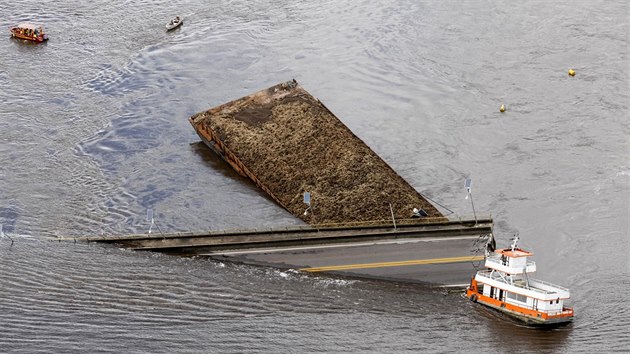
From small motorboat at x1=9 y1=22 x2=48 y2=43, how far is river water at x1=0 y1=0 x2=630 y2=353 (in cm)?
95

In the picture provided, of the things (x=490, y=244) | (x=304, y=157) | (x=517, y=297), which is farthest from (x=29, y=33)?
(x=517, y=297)

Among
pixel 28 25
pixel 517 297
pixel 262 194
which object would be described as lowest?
pixel 262 194

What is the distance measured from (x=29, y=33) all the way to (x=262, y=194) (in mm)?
41429

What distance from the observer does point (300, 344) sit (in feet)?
178

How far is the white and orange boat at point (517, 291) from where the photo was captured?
55500 millimetres

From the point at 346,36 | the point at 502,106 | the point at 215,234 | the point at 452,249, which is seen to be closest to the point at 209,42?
the point at 346,36

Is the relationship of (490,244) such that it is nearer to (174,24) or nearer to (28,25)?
(174,24)

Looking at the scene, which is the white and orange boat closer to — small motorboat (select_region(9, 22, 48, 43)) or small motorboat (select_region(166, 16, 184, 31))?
small motorboat (select_region(166, 16, 184, 31))

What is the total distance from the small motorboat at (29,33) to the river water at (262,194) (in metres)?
0.95

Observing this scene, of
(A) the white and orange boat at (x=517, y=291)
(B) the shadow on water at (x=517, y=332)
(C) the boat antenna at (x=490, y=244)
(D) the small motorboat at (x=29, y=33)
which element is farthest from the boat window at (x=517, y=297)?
(D) the small motorboat at (x=29, y=33)

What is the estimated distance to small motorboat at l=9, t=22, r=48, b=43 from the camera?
101188 mm

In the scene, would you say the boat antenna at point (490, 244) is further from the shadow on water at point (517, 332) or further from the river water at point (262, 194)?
the shadow on water at point (517, 332)

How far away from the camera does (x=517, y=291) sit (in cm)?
5662

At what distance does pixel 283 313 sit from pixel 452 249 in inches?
460
